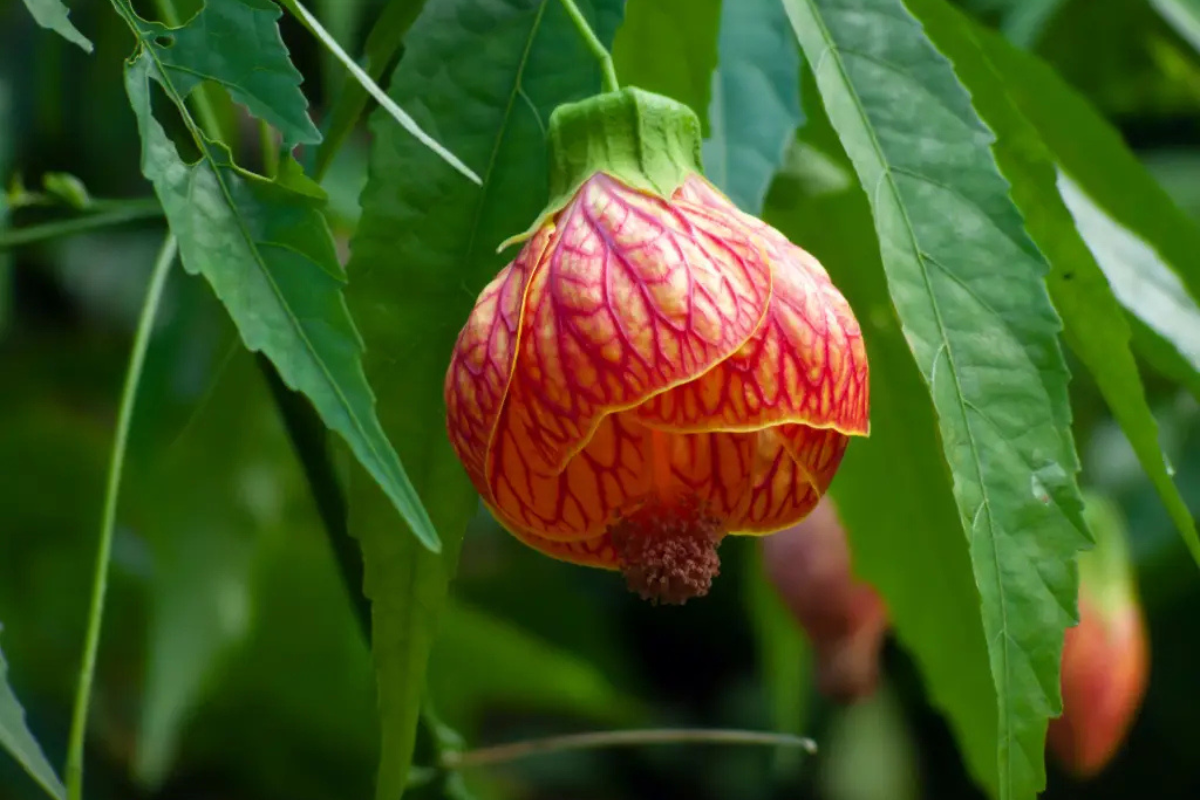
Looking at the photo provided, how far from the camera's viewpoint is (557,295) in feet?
1.56

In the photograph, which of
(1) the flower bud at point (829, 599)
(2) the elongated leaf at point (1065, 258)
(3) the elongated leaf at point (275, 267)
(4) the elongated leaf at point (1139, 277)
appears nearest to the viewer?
(3) the elongated leaf at point (275, 267)

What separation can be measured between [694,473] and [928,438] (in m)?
0.21

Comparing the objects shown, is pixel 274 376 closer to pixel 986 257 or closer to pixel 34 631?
pixel 986 257

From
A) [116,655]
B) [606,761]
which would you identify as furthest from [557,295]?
[606,761]

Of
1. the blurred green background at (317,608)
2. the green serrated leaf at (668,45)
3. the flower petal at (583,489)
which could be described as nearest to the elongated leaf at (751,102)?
the green serrated leaf at (668,45)

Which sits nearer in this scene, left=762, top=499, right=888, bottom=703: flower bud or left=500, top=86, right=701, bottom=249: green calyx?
left=500, top=86, right=701, bottom=249: green calyx

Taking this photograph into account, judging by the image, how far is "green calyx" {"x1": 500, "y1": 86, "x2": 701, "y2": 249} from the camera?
0.52 m

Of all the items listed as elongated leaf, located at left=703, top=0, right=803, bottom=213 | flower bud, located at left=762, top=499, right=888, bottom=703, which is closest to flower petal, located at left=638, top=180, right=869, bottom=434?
elongated leaf, located at left=703, top=0, right=803, bottom=213

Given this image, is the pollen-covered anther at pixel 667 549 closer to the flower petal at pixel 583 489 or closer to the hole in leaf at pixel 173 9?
the flower petal at pixel 583 489

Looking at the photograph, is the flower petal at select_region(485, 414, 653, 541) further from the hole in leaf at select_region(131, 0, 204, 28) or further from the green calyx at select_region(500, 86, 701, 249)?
the hole in leaf at select_region(131, 0, 204, 28)

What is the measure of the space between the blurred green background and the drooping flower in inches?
23.2

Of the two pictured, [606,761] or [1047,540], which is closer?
[1047,540]

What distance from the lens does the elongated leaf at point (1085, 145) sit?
69cm

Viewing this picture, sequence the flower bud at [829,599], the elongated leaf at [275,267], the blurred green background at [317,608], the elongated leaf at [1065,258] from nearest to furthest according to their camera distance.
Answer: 1. the elongated leaf at [275,267]
2. the elongated leaf at [1065,258]
3. the flower bud at [829,599]
4. the blurred green background at [317,608]
